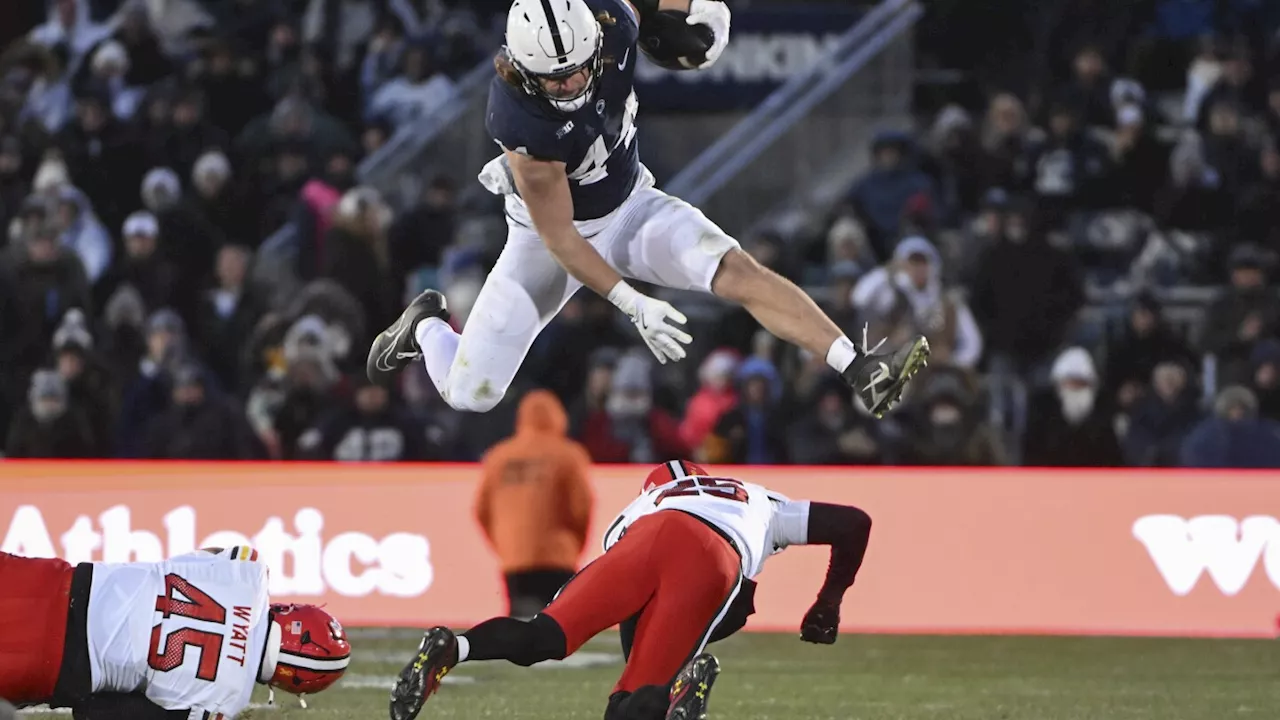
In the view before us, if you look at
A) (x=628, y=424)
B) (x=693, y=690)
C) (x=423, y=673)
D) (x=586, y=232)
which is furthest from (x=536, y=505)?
(x=693, y=690)

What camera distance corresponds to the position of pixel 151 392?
41.7 ft

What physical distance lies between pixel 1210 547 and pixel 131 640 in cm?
607

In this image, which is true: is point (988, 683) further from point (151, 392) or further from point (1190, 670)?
point (151, 392)

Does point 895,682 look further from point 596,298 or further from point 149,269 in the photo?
point 149,269

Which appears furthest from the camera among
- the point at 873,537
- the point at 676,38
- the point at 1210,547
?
the point at 873,537

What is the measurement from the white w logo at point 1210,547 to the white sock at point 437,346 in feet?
13.5

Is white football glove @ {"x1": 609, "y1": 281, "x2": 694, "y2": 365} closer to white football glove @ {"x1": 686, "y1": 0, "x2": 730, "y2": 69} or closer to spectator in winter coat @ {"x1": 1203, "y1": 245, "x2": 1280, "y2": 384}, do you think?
white football glove @ {"x1": 686, "y1": 0, "x2": 730, "y2": 69}

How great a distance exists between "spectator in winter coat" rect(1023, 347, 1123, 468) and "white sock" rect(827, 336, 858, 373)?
5388 mm

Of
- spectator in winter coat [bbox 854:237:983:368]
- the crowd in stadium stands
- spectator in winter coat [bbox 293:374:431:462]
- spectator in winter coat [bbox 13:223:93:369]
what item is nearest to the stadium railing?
the crowd in stadium stands

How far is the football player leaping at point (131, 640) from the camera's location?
19.7 ft

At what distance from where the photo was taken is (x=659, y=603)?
20.9 feet

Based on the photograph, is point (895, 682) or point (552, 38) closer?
point (552, 38)

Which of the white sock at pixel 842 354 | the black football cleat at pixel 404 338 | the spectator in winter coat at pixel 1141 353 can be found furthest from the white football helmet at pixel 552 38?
the spectator in winter coat at pixel 1141 353

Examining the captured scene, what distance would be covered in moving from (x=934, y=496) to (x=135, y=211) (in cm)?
618
